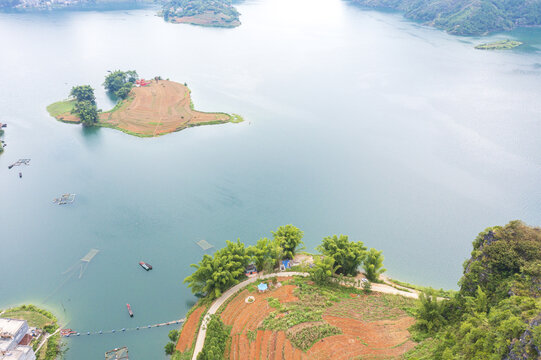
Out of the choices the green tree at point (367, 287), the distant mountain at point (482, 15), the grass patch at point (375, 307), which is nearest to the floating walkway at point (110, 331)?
the grass patch at point (375, 307)

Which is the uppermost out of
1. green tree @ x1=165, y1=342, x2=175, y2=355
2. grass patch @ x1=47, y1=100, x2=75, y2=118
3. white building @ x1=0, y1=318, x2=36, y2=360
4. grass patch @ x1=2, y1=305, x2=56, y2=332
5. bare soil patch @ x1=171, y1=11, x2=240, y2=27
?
bare soil patch @ x1=171, y1=11, x2=240, y2=27

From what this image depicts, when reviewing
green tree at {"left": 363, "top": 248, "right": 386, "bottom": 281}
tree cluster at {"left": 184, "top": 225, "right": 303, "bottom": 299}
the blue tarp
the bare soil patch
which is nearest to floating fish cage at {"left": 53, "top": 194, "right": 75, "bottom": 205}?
tree cluster at {"left": 184, "top": 225, "right": 303, "bottom": 299}

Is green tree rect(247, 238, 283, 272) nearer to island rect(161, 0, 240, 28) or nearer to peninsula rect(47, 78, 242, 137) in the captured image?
peninsula rect(47, 78, 242, 137)

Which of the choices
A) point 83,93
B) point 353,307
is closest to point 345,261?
point 353,307

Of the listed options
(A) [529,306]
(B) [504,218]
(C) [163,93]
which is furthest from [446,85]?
(A) [529,306]

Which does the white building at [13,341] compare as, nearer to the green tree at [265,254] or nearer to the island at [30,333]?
the island at [30,333]

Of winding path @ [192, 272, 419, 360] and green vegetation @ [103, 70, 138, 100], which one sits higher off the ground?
green vegetation @ [103, 70, 138, 100]

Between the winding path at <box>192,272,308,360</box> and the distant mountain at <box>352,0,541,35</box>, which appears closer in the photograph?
the winding path at <box>192,272,308,360</box>
